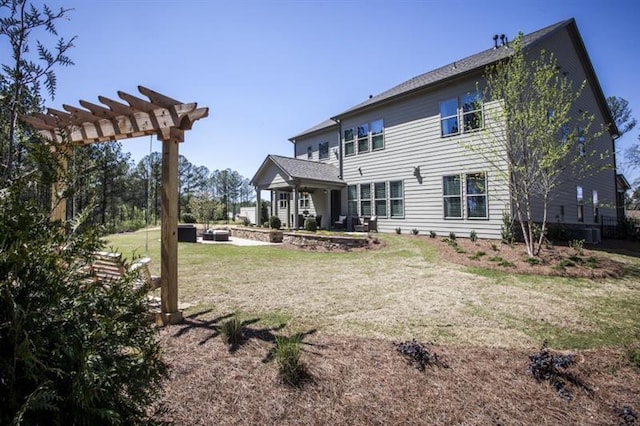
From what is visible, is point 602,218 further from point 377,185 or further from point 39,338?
point 39,338

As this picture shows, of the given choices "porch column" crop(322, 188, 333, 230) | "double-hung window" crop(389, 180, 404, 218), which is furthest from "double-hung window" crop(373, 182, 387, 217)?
"porch column" crop(322, 188, 333, 230)

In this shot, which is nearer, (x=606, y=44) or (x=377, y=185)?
(x=606, y=44)

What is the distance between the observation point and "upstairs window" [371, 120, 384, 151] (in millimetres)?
15406

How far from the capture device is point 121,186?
114ft

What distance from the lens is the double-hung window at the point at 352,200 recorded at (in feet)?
53.9

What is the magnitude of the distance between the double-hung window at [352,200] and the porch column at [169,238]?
12.7 metres

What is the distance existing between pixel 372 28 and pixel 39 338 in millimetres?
12173

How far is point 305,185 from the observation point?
1527 centimetres

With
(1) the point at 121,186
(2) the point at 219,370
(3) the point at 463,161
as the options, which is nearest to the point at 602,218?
(3) the point at 463,161

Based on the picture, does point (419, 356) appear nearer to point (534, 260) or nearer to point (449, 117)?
point (534, 260)

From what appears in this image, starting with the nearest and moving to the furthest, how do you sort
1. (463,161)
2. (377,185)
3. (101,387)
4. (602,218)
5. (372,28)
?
(101,387) → (372,28) → (463,161) → (377,185) → (602,218)

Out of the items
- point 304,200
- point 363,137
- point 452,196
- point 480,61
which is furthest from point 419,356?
point 304,200

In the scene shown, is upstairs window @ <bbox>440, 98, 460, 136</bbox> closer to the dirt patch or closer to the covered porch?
the dirt patch

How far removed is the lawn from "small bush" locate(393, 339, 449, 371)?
3.5 inches
